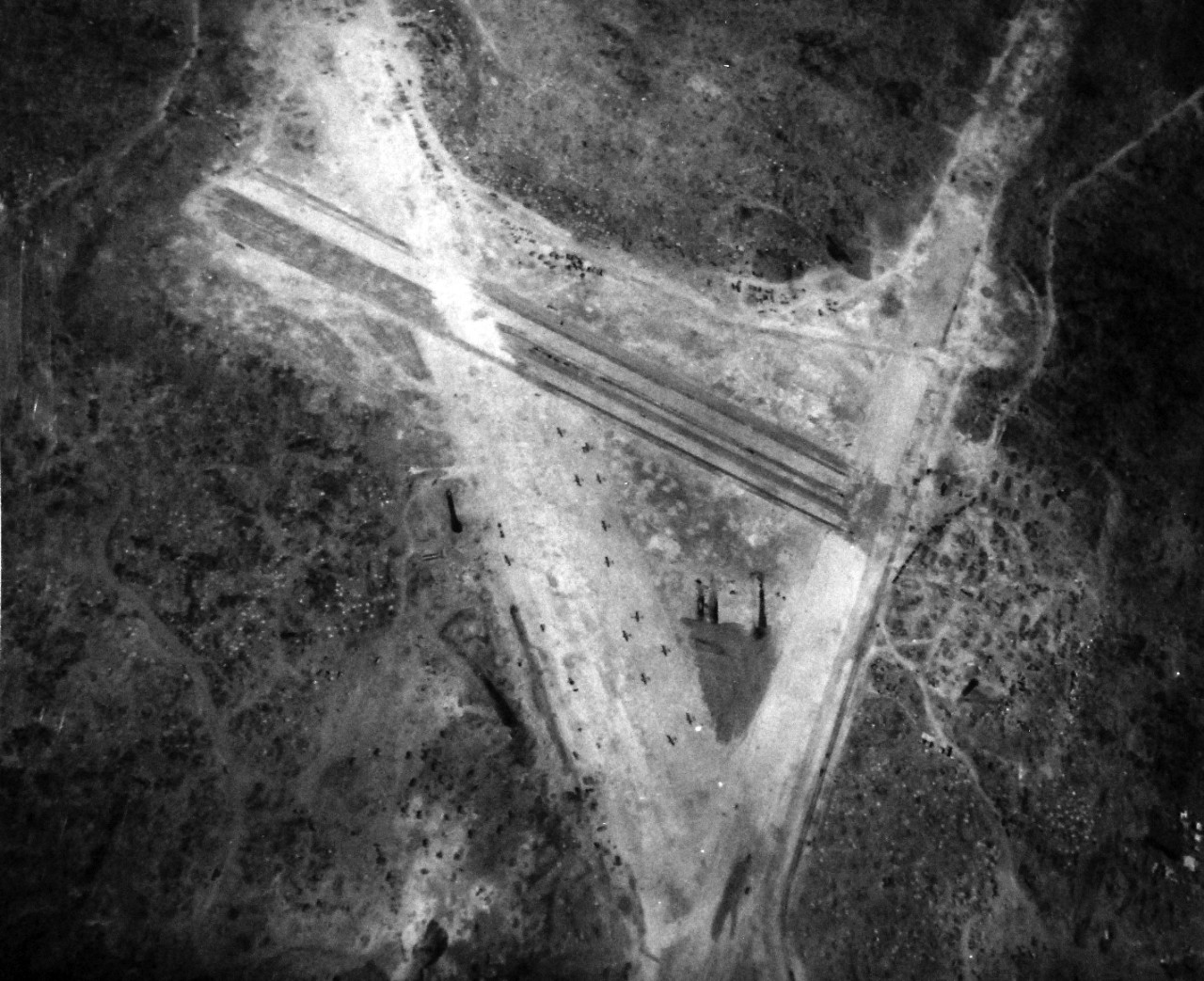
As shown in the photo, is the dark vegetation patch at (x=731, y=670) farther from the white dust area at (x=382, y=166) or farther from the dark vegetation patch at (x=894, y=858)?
the white dust area at (x=382, y=166)

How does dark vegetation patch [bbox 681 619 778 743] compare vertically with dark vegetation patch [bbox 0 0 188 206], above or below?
below

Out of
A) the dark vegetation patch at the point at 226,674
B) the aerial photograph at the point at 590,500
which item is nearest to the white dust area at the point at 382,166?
the aerial photograph at the point at 590,500

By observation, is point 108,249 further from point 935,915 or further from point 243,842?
point 935,915

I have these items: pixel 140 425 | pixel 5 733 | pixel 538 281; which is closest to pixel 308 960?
pixel 5 733

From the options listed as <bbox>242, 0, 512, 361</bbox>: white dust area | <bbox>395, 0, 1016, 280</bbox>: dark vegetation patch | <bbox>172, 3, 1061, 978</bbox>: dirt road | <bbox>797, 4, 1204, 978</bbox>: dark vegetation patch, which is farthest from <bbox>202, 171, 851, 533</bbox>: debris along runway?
<bbox>797, 4, 1204, 978</bbox>: dark vegetation patch

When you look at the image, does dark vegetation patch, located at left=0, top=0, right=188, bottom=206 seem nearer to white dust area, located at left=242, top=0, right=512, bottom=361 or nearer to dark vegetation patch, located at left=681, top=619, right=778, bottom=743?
white dust area, located at left=242, top=0, right=512, bottom=361

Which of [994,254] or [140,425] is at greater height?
[994,254]

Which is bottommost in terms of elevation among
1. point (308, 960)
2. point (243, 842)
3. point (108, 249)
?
point (308, 960)
